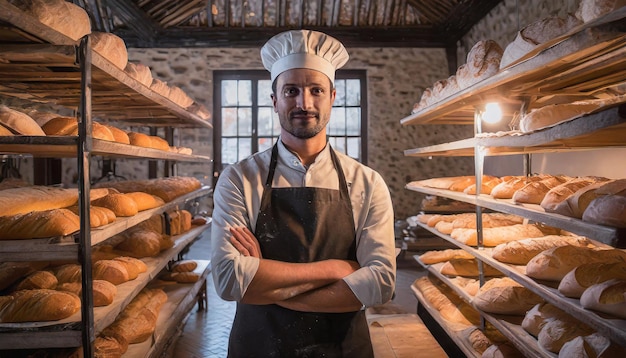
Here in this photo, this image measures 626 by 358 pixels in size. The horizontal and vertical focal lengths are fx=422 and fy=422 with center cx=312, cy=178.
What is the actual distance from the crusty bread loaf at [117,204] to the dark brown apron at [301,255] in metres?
1.25

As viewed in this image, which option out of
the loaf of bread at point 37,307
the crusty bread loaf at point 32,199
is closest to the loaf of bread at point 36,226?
the crusty bread loaf at point 32,199

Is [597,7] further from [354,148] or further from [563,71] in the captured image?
[354,148]

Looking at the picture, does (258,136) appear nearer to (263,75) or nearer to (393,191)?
(263,75)

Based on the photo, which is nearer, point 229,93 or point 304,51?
point 304,51

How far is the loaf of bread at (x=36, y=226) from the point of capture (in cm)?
184

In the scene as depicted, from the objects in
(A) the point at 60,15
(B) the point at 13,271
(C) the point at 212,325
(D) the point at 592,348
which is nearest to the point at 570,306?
(D) the point at 592,348

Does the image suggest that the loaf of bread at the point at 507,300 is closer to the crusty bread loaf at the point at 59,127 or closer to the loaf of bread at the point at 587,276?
the loaf of bread at the point at 587,276

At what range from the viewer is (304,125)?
5.35ft

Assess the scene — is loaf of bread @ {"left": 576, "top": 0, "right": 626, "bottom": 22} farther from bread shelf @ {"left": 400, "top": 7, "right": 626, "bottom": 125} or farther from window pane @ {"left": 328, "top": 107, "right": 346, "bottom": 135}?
window pane @ {"left": 328, "top": 107, "right": 346, "bottom": 135}

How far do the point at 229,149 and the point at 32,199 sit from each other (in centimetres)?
539

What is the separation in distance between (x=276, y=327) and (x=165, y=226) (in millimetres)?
2662

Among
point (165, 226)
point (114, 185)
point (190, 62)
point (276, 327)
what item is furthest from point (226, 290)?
point (190, 62)

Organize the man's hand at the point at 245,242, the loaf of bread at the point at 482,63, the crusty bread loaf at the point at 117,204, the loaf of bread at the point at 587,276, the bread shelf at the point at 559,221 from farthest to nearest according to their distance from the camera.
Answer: the loaf of bread at the point at 482,63
the crusty bread loaf at the point at 117,204
the loaf of bread at the point at 587,276
the man's hand at the point at 245,242
the bread shelf at the point at 559,221

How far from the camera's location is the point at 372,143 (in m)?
7.45
